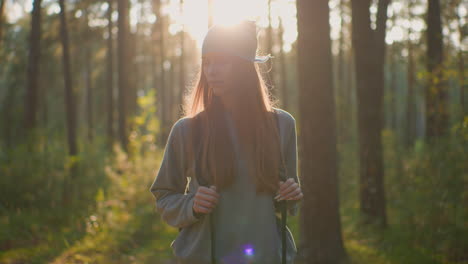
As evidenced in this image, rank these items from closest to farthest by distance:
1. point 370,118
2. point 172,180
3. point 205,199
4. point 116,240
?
point 205,199 < point 172,180 < point 116,240 < point 370,118

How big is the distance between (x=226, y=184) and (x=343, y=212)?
36.8 feet

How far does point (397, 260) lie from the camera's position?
293 inches

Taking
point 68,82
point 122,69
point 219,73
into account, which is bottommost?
point 219,73

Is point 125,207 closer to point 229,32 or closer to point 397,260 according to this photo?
point 397,260

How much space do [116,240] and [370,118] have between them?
567 centimetres

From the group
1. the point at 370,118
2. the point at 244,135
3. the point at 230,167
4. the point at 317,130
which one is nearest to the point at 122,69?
the point at 370,118

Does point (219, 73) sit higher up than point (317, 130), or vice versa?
point (219, 73)

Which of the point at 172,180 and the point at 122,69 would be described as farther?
the point at 122,69

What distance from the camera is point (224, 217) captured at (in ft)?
8.20

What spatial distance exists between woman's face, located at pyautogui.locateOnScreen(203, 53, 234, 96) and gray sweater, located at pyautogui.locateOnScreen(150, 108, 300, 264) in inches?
6.4

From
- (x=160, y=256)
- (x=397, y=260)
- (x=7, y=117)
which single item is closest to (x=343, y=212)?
(x=397, y=260)

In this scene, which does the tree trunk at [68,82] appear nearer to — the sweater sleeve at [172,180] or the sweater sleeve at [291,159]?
the sweater sleeve at [172,180]

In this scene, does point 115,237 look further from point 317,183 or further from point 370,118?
point 370,118

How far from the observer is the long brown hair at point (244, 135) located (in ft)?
8.06
